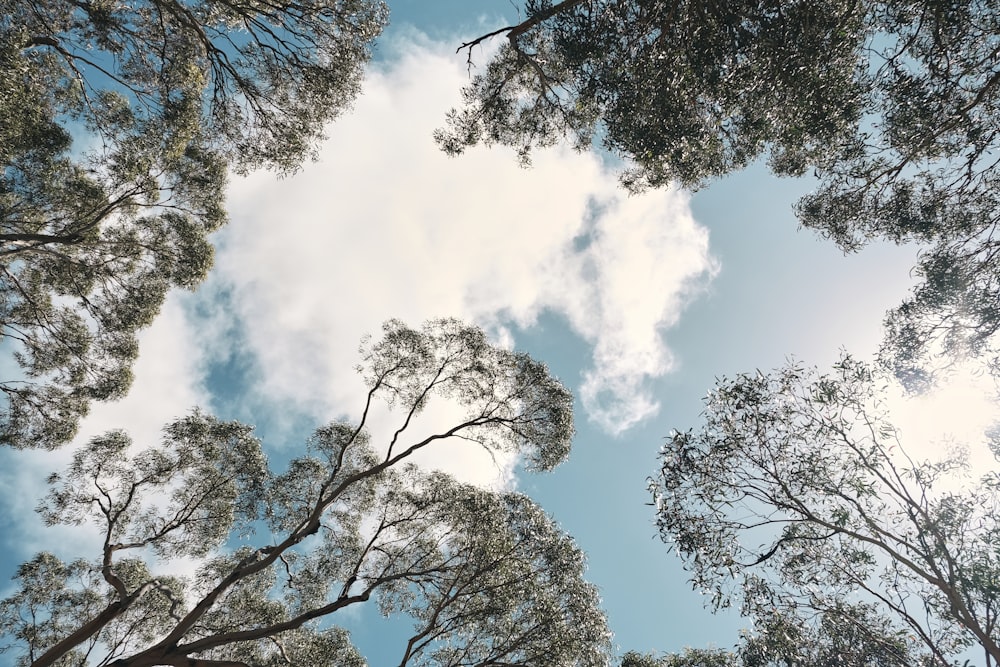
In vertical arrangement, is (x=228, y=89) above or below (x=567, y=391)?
above

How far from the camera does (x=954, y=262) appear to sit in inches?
435

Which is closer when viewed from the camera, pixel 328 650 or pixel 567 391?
pixel 328 650

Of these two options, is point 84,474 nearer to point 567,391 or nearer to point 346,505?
point 346,505

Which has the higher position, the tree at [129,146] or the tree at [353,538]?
the tree at [129,146]

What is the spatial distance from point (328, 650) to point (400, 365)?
8.70 meters

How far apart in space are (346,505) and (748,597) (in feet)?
38.6

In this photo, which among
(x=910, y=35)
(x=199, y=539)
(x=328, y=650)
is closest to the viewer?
(x=910, y=35)

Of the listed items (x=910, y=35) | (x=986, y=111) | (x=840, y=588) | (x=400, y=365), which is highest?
(x=400, y=365)

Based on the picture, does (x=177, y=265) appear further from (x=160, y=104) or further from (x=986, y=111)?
(x=986, y=111)

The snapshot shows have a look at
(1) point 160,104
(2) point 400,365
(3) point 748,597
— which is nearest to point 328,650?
(2) point 400,365

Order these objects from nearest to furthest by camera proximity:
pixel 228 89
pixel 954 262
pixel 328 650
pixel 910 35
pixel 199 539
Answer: pixel 910 35 → pixel 954 262 → pixel 228 89 → pixel 328 650 → pixel 199 539

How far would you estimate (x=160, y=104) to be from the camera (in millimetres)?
11414

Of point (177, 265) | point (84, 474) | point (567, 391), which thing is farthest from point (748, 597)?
point (84, 474)

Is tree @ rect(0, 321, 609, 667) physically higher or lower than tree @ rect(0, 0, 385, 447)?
lower
